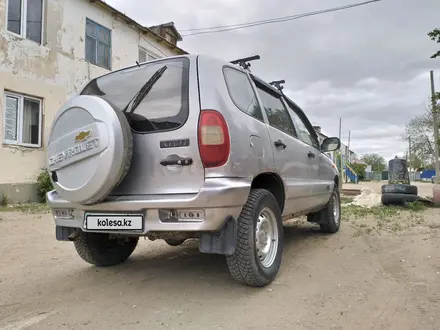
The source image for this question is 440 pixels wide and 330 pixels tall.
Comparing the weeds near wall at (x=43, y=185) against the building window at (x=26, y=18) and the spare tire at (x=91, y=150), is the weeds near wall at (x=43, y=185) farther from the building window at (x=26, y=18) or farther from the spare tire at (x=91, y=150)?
the spare tire at (x=91, y=150)

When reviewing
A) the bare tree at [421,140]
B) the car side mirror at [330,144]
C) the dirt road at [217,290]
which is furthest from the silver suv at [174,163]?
the bare tree at [421,140]

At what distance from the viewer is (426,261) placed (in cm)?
399

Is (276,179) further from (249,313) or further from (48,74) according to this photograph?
(48,74)

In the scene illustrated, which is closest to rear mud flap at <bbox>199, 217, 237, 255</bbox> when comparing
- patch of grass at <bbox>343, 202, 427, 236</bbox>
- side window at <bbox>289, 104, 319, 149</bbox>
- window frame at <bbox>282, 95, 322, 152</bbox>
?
window frame at <bbox>282, 95, 322, 152</bbox>

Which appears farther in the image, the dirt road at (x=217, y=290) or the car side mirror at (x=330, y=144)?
the car side mirror at (x=330, y=144)

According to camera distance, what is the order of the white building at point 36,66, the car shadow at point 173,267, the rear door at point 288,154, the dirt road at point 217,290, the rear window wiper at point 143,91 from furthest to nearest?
1. the white building at point 36,66
2. the rear door at point 288,154
3. the car shadow at point 173,267
4. the rear window wiper at point 143,91
5. the dirt road at point 217,290

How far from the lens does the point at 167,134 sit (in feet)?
9.02

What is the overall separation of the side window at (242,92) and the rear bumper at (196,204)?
0.68 metres

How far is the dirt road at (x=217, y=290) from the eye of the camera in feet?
8.36

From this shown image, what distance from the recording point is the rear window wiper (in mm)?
2986

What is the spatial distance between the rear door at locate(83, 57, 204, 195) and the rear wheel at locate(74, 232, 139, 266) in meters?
0.90

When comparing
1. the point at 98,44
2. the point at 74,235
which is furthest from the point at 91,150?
the point at 98,44

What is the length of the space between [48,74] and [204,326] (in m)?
10.0

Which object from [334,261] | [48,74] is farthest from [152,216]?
[48,74]
